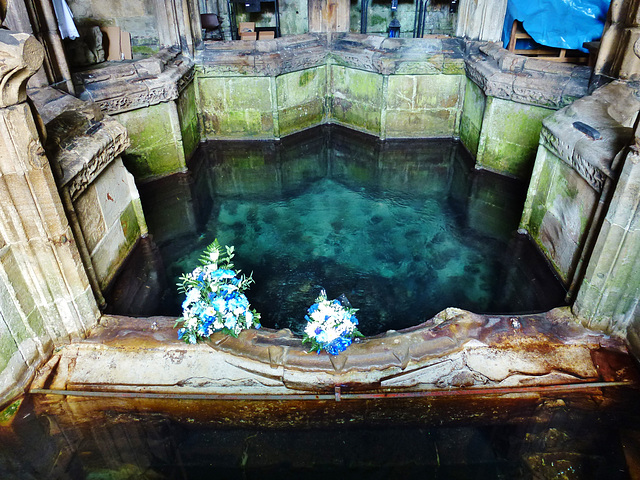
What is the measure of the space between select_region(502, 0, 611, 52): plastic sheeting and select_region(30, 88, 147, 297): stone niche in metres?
Result: 7.21

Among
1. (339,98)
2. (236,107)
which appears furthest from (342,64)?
(236,107)

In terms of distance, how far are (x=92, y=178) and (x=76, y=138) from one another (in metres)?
0.40

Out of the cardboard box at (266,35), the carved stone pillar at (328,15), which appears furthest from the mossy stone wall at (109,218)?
the cardboard box at (266,35)

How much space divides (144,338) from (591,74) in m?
6.06

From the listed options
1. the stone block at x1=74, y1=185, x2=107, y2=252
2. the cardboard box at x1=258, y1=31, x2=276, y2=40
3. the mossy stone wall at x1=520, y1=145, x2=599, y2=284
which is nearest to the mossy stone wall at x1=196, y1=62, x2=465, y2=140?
the cardboard box at x1=258, y1=31, x2=276, y2=40

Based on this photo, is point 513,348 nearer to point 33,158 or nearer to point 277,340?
point 277,340

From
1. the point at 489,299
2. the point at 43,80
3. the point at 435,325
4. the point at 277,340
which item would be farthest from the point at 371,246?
the point at 43,80

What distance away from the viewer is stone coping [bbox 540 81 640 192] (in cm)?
365

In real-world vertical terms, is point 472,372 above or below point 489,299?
above

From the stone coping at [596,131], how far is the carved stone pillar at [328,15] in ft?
17.9

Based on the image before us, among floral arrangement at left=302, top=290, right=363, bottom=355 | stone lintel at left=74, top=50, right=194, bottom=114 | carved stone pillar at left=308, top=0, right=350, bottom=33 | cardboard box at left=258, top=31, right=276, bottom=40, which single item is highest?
carved stone pillar at left=308, top=0, right=350, bottom=33

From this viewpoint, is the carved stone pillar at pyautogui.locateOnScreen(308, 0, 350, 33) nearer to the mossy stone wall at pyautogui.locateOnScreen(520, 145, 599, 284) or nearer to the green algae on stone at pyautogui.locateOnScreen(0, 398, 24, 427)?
the mossy stone wall at pyautogui.locateOnScreen(520, 145, 599, 284)

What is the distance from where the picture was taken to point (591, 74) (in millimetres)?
5660

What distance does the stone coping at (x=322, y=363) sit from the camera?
3168 mm
